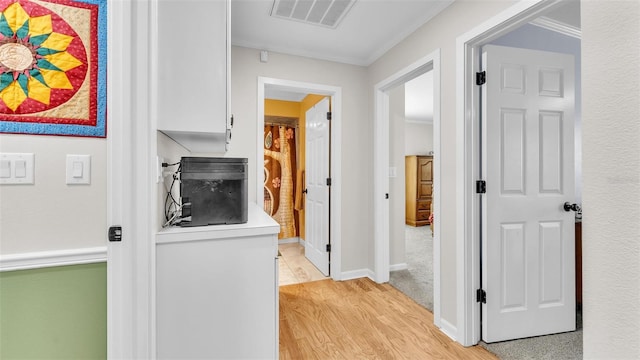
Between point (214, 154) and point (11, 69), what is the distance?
1455 mm

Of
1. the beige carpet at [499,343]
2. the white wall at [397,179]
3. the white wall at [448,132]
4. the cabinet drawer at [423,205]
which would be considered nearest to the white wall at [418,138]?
the cabinet drawer at [423,205]

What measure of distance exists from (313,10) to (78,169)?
187 centimetres

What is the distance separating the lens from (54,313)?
1.04 meters

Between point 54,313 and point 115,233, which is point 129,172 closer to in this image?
point 115,233

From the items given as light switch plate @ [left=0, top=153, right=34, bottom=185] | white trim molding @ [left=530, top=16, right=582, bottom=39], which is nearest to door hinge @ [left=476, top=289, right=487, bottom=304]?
white trim molding @ [left=530, top=16, right=582, bottom=39]

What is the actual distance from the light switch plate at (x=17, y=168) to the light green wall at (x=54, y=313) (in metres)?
0.33

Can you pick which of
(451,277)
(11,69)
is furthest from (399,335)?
(11,69)

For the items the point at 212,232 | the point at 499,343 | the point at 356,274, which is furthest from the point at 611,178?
the point at 356,274

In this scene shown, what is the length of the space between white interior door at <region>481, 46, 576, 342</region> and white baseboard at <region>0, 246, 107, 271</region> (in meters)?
2.07

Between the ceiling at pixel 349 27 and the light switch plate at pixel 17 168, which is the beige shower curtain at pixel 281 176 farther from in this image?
the light switch plate at pixel 17 168

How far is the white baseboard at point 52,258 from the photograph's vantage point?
987mm

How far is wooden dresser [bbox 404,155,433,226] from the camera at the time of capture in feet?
20.1

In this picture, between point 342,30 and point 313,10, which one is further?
point 342,30

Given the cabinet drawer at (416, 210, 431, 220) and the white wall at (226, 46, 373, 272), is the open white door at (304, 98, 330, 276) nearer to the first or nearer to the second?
the white wall at (226, 46, 373, 272)
